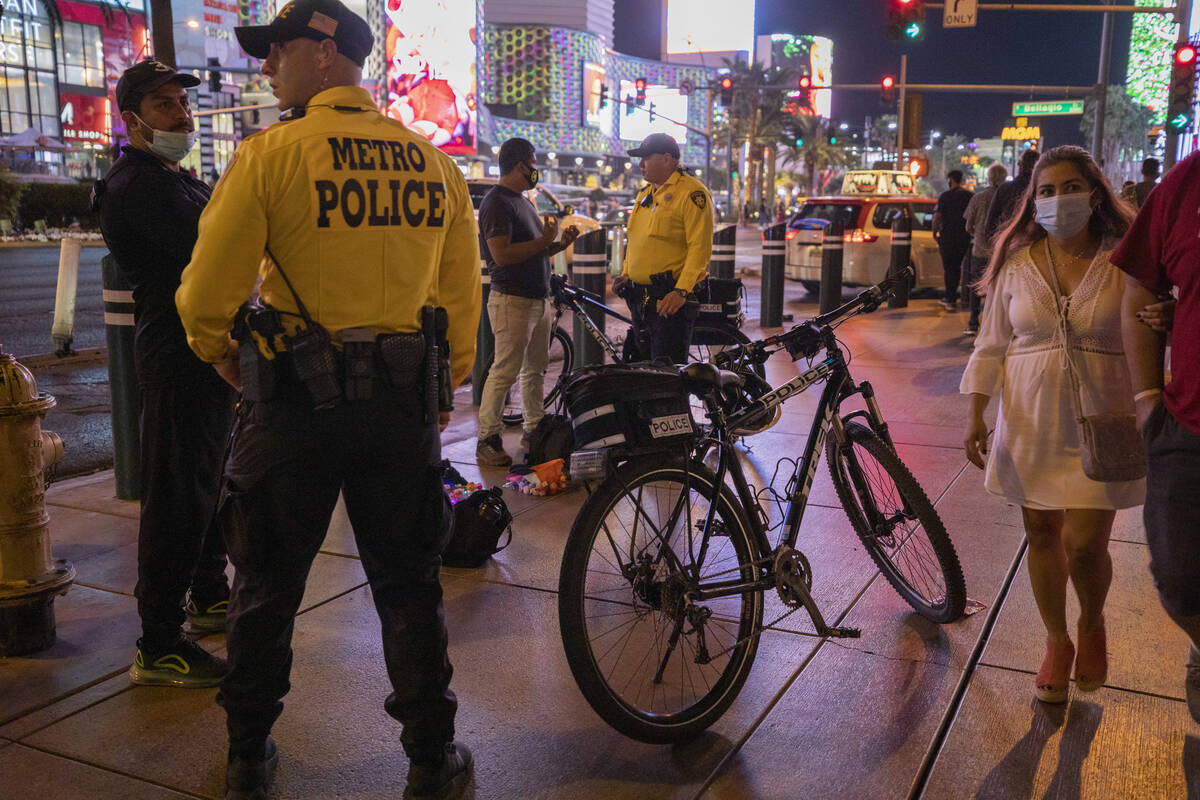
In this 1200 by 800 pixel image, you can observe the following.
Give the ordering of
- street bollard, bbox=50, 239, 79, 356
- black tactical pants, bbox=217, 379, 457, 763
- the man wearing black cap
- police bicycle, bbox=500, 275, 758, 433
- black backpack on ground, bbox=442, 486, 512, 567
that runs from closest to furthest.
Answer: black tactical pants, bbox=217, 379, 457, 763, the man wearing black cap, black backpack on ground, bbox=442, 486, 512, 567, police bicycle, bbox=500, 275, 758, 433, street bollard, bbox=50, 239, 79, 356

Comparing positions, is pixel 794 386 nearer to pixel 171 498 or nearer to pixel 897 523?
pixel 897 523

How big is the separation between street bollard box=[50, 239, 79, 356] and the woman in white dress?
9.42 metres

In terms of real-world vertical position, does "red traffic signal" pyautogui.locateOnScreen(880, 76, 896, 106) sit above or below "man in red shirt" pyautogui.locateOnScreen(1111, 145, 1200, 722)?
above

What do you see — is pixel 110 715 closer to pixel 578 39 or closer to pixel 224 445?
pixel 224 445

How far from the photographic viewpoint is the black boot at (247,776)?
2.90m

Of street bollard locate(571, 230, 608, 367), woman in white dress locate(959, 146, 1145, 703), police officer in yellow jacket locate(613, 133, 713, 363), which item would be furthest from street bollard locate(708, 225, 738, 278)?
woman in white dress locate(959, 146, 1145, 703)

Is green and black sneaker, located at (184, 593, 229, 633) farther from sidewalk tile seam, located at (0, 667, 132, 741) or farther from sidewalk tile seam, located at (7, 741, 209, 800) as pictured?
sidewalk tile seam, located at (7, 741, 209, 800)

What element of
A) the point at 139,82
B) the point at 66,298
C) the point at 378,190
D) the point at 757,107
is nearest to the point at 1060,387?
the point at 378,190


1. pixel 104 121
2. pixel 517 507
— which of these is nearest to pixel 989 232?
pixel 517 507

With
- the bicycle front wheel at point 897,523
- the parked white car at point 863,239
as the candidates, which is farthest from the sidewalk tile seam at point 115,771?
the parked white car at point 863,239

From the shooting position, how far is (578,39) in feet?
391

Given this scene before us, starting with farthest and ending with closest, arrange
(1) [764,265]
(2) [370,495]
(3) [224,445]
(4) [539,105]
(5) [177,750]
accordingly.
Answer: (4) [539,105] → (1) [764,265] → (3) [224,445] → (5) [177,750] → (2) [370,495]

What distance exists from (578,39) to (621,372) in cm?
12294

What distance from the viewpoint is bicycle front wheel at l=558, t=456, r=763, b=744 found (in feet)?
10.1
